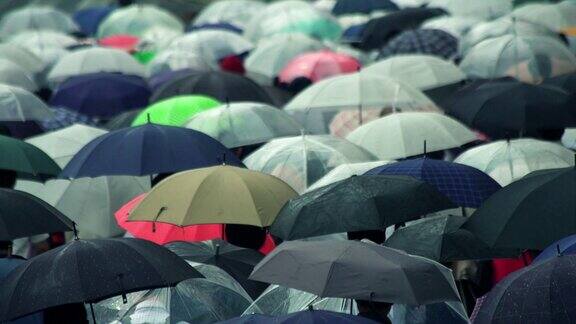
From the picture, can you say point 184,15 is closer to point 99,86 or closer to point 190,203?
point 99,86

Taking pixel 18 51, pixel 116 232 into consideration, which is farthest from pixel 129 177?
pixel 18 51

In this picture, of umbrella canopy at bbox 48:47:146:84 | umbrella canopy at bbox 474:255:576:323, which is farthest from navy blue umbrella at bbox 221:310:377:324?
umbrella canopy at bbox 48:47:146:84

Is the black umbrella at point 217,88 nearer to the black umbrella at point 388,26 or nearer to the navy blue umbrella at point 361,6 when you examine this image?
the black umbrella at point 388,26

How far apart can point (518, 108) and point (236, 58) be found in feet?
29.4

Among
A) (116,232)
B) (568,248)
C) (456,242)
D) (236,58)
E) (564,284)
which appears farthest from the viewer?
(236,58)

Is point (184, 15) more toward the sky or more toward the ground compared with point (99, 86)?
more toward the ground

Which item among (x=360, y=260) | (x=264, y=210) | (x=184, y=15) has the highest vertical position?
(x=360, y=260)

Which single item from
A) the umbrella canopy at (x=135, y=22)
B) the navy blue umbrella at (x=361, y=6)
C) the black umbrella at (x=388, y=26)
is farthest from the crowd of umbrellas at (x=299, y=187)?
the umbrella canopy at (x=135, y=22)

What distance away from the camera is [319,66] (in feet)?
62.7

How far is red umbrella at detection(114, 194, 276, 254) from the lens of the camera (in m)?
11.1

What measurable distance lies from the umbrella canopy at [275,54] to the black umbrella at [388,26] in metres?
1.03

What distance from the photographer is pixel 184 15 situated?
33.5 m

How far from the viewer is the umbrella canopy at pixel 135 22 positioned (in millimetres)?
27502

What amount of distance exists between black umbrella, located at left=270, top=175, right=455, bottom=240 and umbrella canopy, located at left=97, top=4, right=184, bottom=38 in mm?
17454
